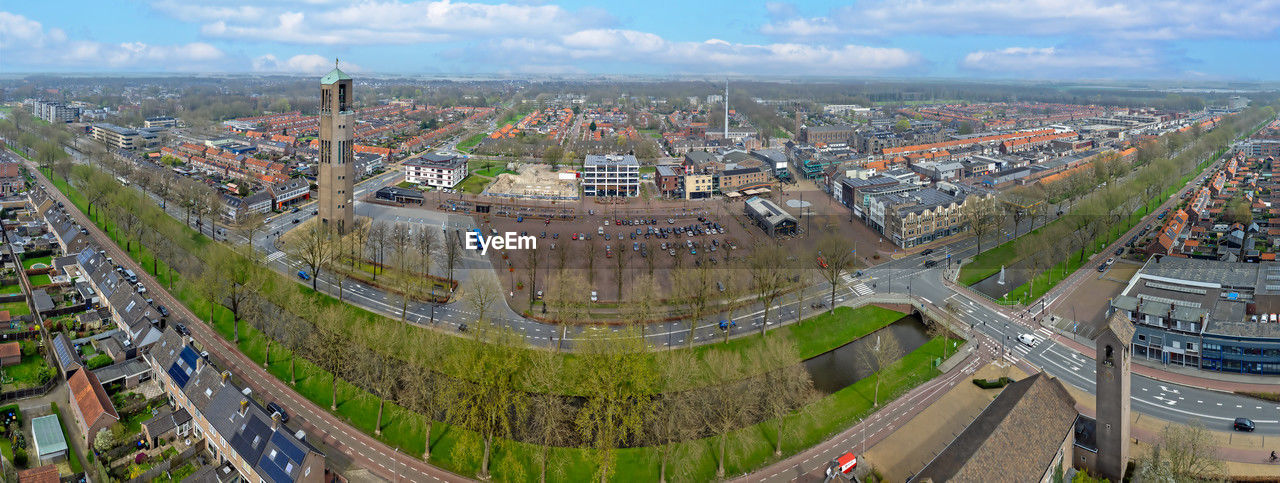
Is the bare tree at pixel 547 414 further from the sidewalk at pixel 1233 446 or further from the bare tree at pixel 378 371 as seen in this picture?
the sidewalk at pixel 1233 446

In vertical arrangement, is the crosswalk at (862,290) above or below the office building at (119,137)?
below

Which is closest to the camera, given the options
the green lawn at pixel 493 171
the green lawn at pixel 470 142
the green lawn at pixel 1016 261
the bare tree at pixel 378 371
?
the bare tree at pixel 378 371

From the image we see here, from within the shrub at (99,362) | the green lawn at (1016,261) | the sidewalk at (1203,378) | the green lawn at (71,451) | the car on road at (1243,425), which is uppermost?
the green lawn at (1016,261)

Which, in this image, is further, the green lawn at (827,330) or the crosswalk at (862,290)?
the crosswalk at (862,290)

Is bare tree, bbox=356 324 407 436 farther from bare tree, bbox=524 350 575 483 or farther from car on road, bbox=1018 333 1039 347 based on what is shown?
car on road, bbox=1018 333 1039 347

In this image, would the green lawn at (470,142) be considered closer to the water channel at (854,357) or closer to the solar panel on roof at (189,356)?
the water channel at (854,357)

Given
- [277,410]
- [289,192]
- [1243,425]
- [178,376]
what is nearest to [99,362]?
[178,376]

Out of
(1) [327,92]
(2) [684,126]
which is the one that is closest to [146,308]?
(1) [327,92]

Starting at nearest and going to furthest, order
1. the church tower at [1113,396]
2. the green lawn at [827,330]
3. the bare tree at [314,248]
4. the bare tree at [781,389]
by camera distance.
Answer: the church tower at [1113,396], the bare tree at [781,389], the green lawn at [827,330], the bare tree at [314,248]

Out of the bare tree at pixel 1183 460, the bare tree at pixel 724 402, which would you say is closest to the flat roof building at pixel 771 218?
the bare tree at pixel 724 402
